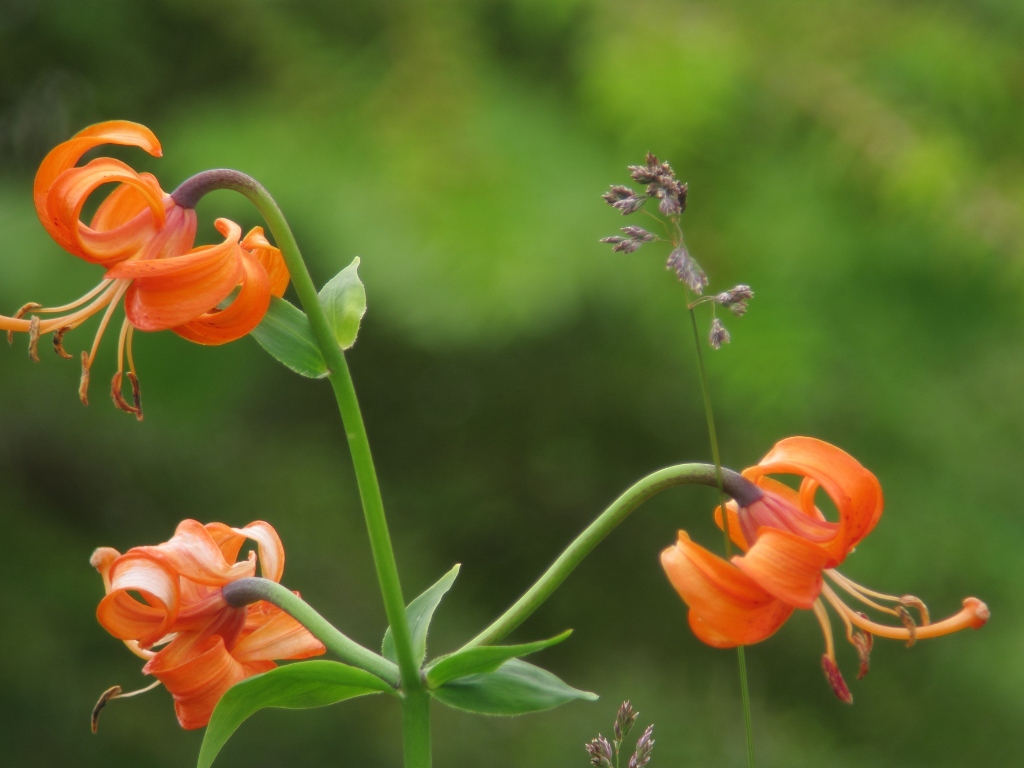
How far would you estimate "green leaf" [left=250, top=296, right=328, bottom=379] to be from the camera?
0.73 meters

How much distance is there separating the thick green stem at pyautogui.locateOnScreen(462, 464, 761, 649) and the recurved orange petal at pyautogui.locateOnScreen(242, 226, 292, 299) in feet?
0.80

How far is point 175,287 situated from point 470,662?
0.93 ft

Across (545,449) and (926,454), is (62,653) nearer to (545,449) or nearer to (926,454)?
(545,449)

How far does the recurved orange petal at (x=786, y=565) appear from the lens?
25.2 inches

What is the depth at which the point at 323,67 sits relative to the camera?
2.20m

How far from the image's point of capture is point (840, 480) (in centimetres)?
69

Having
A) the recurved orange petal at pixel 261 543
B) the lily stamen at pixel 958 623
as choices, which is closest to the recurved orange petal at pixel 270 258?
the recurved orange petal at pixel 261 543

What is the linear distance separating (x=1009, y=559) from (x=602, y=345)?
0.98 m

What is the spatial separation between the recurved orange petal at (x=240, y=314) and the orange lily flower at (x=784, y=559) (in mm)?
279

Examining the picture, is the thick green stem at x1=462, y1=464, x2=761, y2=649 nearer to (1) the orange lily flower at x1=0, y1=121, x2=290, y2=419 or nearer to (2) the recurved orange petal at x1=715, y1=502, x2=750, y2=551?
(2) the recurved orange petal at x1=715, y1=502, x2=750, y2=551

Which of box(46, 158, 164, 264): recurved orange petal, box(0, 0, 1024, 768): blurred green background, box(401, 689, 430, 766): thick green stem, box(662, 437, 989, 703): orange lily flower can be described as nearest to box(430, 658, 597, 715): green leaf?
box(401, 689, 430, 766): thick green stem

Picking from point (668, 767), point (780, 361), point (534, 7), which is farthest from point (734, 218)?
point (668, 767)

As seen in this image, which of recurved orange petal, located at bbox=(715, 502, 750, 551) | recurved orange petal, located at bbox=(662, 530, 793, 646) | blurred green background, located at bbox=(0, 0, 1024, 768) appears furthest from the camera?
blurred green background, located at bbox=(0, 0, 1024, 768)

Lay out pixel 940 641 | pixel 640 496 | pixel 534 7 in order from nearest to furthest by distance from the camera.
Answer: pixel 640 496
pixel 534 7
pixel 940 641
